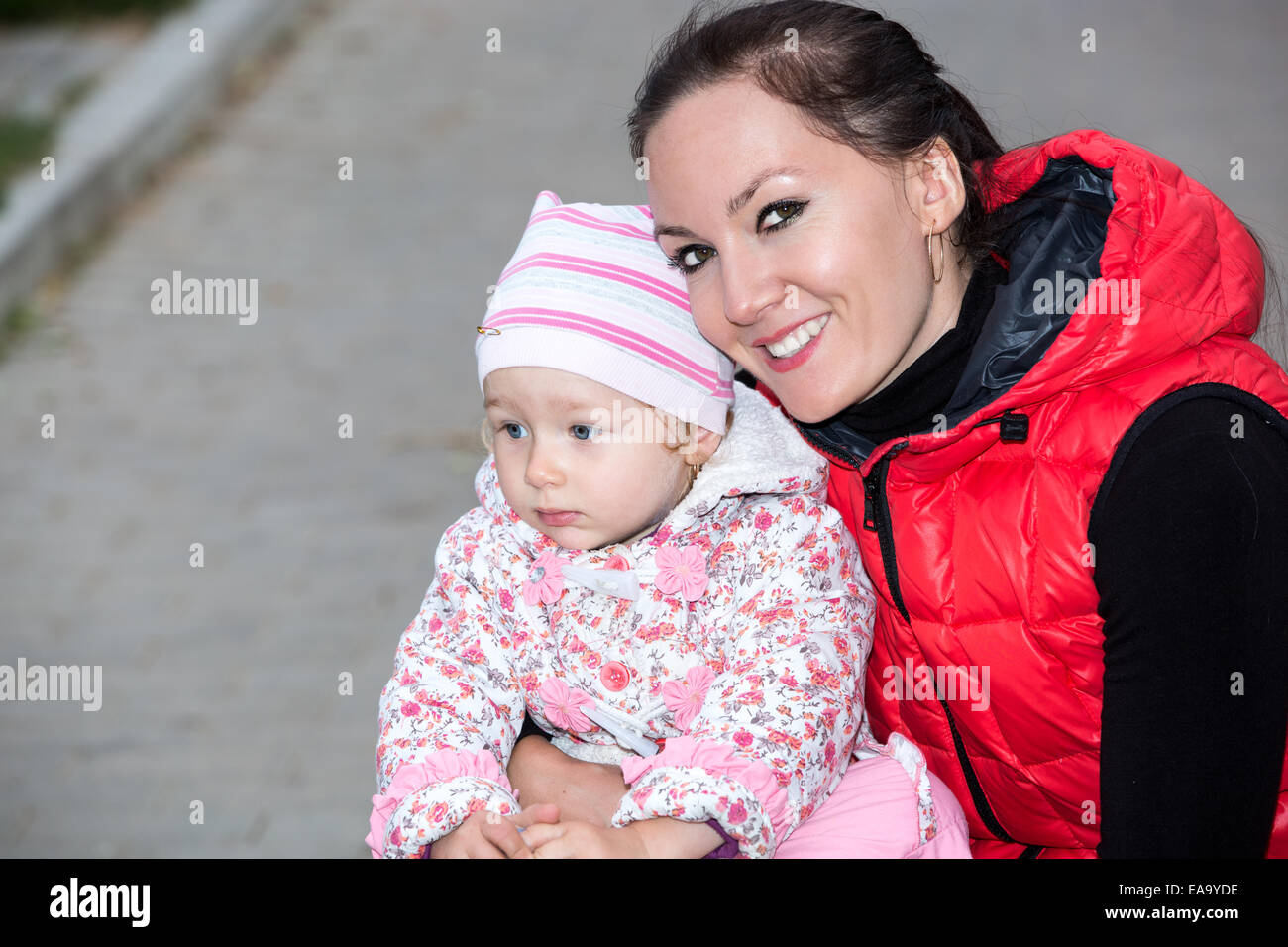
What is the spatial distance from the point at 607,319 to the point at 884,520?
0.51 m

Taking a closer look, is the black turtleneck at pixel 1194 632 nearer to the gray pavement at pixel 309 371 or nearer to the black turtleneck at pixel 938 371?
the black turtleneck at pixel 938 371

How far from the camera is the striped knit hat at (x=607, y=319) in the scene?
2.22m

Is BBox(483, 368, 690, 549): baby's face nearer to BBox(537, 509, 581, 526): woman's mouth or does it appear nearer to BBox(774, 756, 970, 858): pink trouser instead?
BBox(537, 509, 581, 526): woman's mouth

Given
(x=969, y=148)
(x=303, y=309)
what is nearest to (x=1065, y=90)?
(x=303, y=309)

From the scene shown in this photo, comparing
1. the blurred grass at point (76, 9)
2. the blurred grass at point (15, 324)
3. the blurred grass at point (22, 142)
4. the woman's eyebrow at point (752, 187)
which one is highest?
the blurred grass at point (76, 9)

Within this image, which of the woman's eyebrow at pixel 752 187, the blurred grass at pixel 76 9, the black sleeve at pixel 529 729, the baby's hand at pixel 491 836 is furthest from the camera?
the blurred grass at pixel 76 9

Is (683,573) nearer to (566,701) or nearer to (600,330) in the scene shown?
(566,701)

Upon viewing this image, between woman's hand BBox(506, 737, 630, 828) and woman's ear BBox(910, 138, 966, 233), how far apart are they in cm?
94

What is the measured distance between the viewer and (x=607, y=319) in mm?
2248

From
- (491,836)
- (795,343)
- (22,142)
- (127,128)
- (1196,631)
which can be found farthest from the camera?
(127,128)

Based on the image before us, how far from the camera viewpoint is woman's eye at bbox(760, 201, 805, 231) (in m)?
2.05

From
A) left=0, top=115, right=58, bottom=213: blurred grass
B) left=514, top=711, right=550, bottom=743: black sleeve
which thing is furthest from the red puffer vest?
left=0, top=115, right=58, bottom=213: blurred grass

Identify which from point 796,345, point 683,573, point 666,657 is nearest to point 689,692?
point 666,657

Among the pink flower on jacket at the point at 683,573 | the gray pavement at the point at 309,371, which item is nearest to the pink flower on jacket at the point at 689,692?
the pink flower on jacket at the point at 683,573
